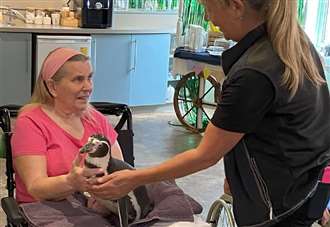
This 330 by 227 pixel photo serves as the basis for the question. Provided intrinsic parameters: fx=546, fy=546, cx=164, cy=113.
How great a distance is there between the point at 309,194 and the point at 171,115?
14.5 feet

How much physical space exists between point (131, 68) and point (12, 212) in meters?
3.81

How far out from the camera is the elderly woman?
1844mm

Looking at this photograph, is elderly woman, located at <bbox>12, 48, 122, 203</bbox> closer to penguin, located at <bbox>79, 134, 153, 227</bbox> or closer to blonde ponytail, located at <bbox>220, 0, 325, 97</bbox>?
penguin, located at <bbox>79, 134, 153, 227</bbox>

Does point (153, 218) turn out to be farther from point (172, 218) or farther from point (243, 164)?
point (243, 164)

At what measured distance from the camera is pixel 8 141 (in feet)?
6.53

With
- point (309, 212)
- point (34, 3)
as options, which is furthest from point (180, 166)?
point (34, 3)

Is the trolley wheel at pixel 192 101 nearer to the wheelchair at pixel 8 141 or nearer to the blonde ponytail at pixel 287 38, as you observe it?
the wheelchair at pixel 8 141

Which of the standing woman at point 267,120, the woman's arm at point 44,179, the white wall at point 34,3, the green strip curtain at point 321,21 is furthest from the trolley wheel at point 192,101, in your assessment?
the standing woman at point 267,120

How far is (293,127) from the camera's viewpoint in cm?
126

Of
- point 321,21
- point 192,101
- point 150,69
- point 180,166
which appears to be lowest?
point 192,101

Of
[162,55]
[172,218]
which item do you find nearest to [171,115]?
[162,55]

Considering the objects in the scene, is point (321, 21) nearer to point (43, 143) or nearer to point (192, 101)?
point (192, 101)

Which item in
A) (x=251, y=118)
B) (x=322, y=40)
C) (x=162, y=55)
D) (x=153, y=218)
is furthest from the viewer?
(x=162, y=55)

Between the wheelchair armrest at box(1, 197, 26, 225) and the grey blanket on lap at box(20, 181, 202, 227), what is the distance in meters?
0.02
